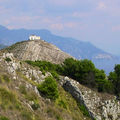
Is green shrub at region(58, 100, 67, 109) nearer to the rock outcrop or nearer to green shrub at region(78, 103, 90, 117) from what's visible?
green shrub at region(78, 103, 90, 117)

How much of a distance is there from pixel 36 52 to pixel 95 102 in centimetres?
6951

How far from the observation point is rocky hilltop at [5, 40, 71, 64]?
10219 centimetres

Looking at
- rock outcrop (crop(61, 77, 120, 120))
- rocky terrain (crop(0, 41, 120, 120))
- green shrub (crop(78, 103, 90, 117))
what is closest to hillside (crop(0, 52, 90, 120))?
rocky terrain (crop(0, 41, 120, 120))

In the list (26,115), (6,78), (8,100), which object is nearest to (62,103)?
(6,78)

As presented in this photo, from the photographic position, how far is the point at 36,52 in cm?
10625

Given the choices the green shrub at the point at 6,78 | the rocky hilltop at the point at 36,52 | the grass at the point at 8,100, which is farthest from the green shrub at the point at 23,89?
the rocky hilltop at the point at 36,52

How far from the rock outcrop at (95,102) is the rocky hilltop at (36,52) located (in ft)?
203

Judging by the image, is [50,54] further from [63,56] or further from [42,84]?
[42,84]

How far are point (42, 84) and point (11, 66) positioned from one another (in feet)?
17.0

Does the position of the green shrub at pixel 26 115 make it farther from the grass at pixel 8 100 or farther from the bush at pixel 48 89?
the bush at pixel 48 89

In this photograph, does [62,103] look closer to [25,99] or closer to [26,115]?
[25,99]

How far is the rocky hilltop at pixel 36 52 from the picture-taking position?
102 metres

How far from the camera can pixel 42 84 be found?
32.7 m

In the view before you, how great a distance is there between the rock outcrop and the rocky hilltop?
61861mm
